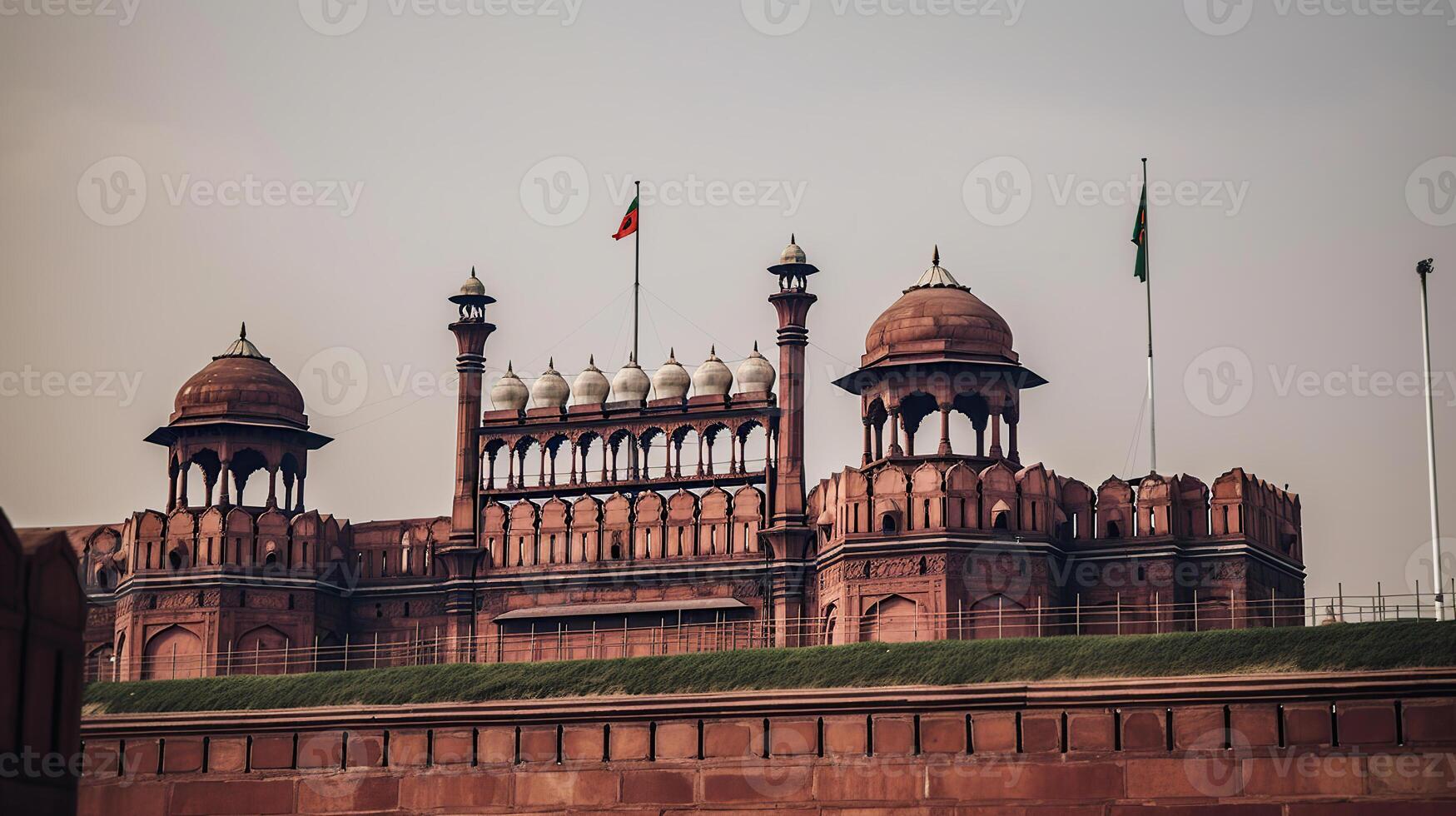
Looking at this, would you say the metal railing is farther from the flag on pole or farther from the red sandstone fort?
the flag on pole

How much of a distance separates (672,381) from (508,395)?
3.89 meters

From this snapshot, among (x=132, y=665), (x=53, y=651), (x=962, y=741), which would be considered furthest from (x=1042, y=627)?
(x=53, y=651)

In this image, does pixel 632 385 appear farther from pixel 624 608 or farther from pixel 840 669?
pixel 840 669

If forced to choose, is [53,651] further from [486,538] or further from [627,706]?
[486,538]

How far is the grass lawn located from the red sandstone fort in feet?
9.23

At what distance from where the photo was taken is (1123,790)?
35.7 m

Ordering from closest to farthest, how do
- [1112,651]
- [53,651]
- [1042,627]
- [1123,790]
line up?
[53,651] < [1123,790] < [1112,651] < [1042,627]

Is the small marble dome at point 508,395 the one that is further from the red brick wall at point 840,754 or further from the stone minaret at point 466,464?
the red brick wall at point 840,754

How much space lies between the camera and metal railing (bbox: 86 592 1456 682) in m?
42.5

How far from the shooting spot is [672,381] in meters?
48.5

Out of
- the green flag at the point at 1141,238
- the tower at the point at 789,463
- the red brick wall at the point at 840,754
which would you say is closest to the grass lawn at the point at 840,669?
the red brick wall at the point at 840,754

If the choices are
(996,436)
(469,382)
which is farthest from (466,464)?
(996,436)

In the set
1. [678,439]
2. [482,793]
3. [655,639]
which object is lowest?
[482,793]

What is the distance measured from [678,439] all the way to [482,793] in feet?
37.8
